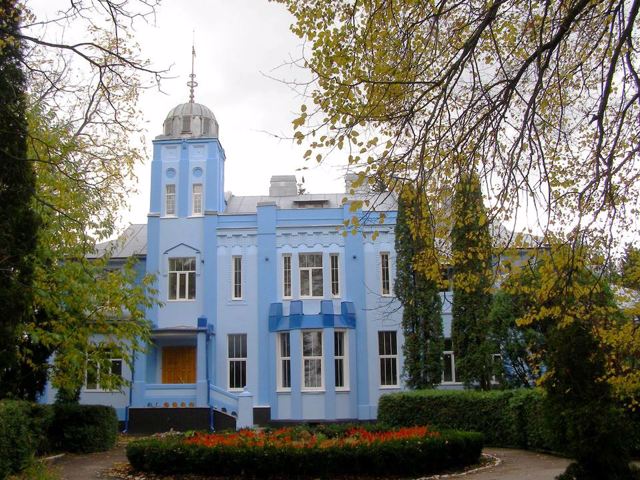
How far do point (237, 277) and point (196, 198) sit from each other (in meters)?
3.74

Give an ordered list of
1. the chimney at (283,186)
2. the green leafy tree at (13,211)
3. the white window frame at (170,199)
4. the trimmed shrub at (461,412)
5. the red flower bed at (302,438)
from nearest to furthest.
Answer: the green leafy tree at (13,211) → the red flower bed at (302,438) → the trimmed shrub at (461,412) → the white window frame at (170,199) → the chimney at (283,186)

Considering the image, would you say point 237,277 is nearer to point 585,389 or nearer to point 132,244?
point 132,244

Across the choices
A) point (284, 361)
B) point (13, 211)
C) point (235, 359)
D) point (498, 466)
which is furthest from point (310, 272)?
point (13, 211)

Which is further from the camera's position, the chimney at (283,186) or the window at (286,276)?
the chimney at (283,186)

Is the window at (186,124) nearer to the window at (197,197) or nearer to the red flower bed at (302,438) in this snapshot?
the window at (197,197)

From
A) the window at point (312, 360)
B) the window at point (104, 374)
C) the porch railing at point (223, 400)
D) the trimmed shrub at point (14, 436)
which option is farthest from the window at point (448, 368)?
the trimmed shrub at point (14, 436)

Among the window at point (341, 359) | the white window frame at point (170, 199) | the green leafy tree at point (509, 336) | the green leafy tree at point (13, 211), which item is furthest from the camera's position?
the white window frame at point (170, 199)

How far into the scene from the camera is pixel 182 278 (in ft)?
91.2

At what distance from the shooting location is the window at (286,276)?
90.8 ft

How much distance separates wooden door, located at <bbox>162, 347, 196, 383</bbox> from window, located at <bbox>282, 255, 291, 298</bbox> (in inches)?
168

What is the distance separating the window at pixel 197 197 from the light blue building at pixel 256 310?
41 millimetres

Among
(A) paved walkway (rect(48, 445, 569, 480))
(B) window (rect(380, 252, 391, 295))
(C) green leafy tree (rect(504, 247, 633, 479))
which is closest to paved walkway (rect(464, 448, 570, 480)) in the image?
(A) paved walkway (rect(48, 445, 569, 480))

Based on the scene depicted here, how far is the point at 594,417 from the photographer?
11070 mm

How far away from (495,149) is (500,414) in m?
13.0
